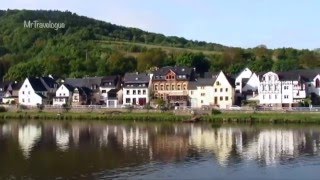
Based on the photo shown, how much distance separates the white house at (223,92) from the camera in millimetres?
74637

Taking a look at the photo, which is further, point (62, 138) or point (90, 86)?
point (90, 86)

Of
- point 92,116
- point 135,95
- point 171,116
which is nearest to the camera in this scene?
point 171,116

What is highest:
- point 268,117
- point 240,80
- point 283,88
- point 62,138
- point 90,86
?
point 240,80

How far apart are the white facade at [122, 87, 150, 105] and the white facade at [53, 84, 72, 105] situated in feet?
27.6

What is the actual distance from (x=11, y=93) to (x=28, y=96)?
5236 mm

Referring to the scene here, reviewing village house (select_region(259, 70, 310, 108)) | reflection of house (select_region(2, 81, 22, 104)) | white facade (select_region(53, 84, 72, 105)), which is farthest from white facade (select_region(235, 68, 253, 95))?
reflection of house (select_region(2, 81, 22, 104))

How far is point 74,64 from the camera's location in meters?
110

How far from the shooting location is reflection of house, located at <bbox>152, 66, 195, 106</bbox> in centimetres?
7975

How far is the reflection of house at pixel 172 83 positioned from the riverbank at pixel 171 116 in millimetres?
13587

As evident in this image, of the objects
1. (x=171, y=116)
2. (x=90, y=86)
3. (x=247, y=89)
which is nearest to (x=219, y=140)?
(x=171, y=116)

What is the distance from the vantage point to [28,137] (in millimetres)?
48656

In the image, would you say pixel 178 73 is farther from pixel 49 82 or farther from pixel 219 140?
pixel 219 140

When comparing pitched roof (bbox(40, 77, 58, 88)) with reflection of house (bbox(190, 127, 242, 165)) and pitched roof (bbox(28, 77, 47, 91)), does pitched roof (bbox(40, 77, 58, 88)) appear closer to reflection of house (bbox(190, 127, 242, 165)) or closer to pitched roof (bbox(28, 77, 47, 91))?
pitched roof (bbox(28, 77, 47, 91))

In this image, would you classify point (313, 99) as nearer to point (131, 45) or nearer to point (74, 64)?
point (74, 64)
